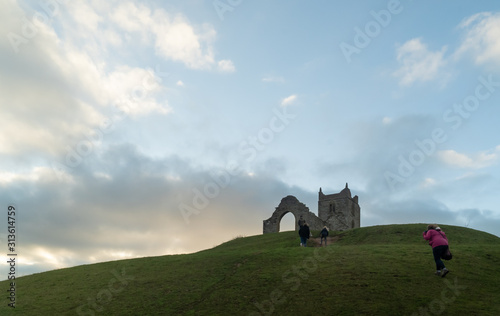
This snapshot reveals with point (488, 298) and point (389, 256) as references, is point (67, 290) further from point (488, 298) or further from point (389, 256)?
point (488, 298)

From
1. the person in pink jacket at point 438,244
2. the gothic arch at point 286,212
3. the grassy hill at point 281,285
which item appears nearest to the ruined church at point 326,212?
the gothic arch at point 286,212

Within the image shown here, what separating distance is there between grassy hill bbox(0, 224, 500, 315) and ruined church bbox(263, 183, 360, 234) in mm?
32648

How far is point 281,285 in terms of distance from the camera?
68.6 ft

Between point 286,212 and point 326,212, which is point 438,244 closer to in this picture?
point 286,212

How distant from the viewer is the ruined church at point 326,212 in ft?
199

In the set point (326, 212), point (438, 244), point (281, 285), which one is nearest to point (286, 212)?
point (326, 212)

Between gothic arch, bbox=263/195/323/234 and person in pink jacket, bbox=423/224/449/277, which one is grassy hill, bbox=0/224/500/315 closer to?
person in pink jacket, bbox=423/224/449/277

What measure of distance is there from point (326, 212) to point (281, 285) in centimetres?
5417

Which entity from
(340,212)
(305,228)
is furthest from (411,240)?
(340,212)

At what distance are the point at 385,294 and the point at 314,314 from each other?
3.51 meters

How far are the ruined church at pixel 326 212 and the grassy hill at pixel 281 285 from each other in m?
32.6

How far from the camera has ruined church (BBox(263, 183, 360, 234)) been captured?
199 feet

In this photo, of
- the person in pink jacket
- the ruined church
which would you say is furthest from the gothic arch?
the person in pink jacket

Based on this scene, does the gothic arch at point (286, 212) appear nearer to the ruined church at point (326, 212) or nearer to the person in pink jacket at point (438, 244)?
the ruined church at point (326, 212)
